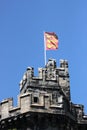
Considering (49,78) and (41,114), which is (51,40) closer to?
(49,78)

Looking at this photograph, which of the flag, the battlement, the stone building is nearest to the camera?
the stone building

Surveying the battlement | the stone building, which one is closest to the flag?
the battlement

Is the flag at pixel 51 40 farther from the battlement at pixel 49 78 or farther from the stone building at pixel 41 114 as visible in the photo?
the stone building at pixel 41 114

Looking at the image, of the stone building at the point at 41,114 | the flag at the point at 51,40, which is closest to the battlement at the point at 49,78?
the flag at the point at 51,40

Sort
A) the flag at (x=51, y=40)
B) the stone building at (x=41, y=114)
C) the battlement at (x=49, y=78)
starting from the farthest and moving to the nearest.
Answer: the flag at (x=51, y=40) < the battlement at (x=49, y=78) < the stone building at (x=41, y=114)

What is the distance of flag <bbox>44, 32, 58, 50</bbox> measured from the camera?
54572 millimetres

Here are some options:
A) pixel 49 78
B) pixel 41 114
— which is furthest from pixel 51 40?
pixel 41 114

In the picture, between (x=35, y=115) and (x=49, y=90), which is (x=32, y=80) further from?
(x=35, y=115)

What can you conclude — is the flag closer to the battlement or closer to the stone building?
the battlement

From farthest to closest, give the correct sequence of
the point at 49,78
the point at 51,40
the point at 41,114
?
the point at 51,40
the point at 49,78
the point at 41,114

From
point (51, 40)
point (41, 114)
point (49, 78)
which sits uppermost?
point (51, 40)

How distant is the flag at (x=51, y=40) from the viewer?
5457 centimetres

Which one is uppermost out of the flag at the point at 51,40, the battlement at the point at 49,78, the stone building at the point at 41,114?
the flag at the point at 51,40

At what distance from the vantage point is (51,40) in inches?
2167
